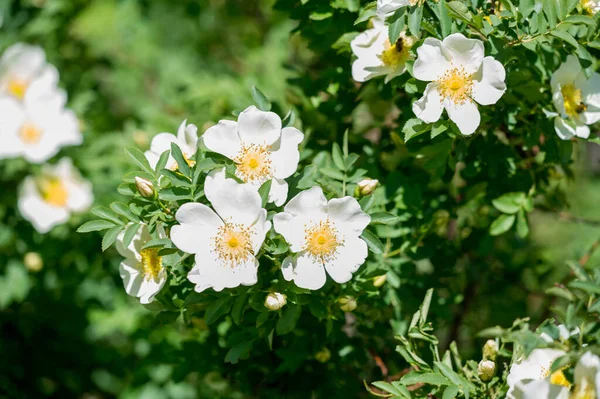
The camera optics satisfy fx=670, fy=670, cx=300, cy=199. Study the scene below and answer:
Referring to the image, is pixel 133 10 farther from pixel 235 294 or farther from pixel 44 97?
pixel 235 294

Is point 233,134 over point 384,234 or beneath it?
over

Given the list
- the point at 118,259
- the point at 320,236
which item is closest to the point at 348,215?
the point at 320,236

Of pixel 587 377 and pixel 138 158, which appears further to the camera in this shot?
pixel 138 158

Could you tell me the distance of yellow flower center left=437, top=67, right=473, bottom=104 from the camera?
1260 mm

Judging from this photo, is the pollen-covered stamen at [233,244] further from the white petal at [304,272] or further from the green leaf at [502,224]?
the green leaf at [502,224]

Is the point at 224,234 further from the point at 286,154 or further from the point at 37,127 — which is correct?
the point at 37,127

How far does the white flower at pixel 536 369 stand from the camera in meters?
1.16

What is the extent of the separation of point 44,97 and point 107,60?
1.81ft

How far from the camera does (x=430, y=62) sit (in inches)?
49.3

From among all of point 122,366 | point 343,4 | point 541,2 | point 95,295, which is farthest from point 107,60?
point 541,2

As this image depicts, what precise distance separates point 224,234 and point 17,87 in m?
1.56

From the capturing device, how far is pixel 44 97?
7.86ft

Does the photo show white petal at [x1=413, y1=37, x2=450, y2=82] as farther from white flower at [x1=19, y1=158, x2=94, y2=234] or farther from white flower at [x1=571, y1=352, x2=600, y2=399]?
white flower at [x1=19, y1=158, x2=94, y2=234]

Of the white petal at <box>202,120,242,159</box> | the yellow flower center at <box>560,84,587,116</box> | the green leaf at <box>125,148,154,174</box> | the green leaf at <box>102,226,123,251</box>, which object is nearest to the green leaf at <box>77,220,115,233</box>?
the green leaf at <box>102,226,123,251</box>
